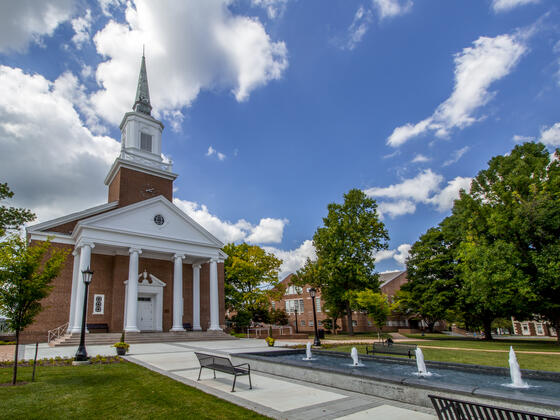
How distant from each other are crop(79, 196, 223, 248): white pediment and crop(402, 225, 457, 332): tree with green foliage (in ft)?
70.3

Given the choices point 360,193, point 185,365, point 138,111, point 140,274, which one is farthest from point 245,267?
point 185,365

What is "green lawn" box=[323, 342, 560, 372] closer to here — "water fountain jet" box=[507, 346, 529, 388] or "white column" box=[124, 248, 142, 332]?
"water fountain jet" box=[507, 346, 529, 388]

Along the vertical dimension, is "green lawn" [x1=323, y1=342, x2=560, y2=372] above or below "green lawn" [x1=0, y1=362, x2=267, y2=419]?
below

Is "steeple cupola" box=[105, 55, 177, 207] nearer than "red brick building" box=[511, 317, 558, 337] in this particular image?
Answer: Yes

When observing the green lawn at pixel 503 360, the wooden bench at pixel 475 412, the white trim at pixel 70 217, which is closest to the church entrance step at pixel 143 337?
the white trim at pixel 70 217

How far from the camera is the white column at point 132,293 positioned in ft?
78.3

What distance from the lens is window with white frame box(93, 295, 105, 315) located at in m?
26.0

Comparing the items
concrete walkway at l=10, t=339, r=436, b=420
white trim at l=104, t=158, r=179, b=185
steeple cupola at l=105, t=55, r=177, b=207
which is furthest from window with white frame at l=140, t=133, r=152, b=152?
concrete walkway at l=10, t=339, r=436, b=420

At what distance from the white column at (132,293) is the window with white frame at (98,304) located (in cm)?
250

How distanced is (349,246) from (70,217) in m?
24.6

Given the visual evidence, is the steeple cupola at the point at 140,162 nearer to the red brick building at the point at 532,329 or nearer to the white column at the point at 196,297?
the white column at the point at 196,297

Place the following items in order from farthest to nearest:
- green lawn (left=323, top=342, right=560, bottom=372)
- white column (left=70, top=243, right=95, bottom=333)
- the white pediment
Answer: the white pediment → white column (left=70, top=243, right=95, bottom=333) → green lawn (left=323, top=342, right=560, bottom=372)

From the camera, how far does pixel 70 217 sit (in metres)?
26.7

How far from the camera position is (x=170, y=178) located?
109 feet
